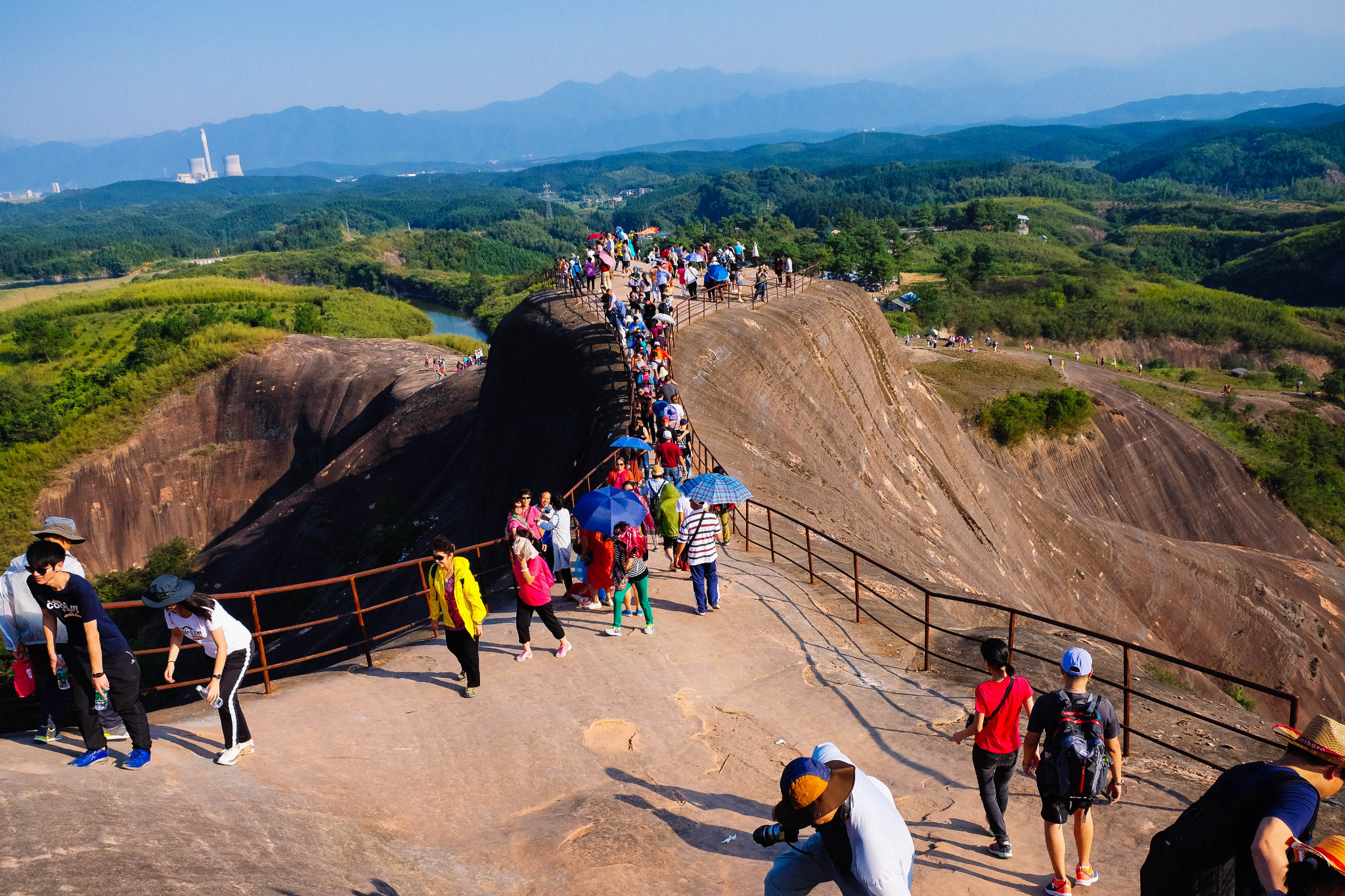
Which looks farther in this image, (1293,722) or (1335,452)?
(1335,452)

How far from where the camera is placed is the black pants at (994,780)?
6.40 meters

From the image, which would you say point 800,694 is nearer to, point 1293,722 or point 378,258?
point 1293,722

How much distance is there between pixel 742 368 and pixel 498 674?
14.7 m

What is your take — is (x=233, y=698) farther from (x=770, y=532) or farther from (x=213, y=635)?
(x=770, y=532)

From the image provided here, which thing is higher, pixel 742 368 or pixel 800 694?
pixel 742 368

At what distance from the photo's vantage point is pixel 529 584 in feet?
30.8

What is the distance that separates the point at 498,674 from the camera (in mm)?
9797

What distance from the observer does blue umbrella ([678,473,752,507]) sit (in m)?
11.2

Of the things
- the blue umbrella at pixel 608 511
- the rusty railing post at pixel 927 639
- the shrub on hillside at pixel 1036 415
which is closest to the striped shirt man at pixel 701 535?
the blue umbrella at pixel 608 511

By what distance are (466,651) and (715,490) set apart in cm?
399

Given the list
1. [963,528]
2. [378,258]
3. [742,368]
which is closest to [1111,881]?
[742,368]

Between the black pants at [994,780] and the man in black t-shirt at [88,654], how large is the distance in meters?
6.82

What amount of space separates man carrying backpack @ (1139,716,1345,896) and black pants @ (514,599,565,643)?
657 cm

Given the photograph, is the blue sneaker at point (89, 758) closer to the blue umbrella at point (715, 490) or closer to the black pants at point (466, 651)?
the black pants at point (466, 651)
